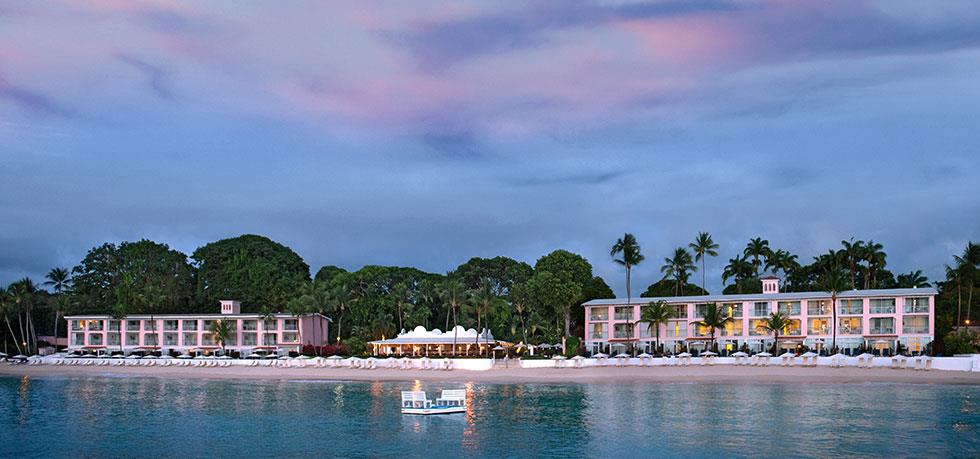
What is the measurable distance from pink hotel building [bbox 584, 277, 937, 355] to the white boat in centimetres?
4899

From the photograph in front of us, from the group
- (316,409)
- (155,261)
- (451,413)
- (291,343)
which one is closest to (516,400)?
(451,413)

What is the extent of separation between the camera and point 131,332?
11006 cm

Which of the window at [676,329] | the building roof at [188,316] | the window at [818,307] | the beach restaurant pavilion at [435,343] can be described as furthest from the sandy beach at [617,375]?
the window at [676,329]

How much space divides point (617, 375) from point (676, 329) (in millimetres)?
25996

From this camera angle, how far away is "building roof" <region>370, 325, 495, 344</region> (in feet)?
293

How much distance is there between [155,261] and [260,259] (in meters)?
17.1

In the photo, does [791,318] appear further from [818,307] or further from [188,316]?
[188,316]

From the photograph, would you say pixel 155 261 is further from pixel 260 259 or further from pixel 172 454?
pixel 172 454

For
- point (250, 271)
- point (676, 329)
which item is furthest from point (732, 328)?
point (250, 271)

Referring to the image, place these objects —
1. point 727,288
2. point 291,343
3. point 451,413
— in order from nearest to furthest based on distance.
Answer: point 451,413 → point 291,343 → point 727,288

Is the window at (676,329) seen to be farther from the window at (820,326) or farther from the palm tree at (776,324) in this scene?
the window at (820,326)

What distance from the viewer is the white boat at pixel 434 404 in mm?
47112

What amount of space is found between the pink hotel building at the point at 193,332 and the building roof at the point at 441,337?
15.4 m

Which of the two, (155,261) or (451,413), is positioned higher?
(155,261)
